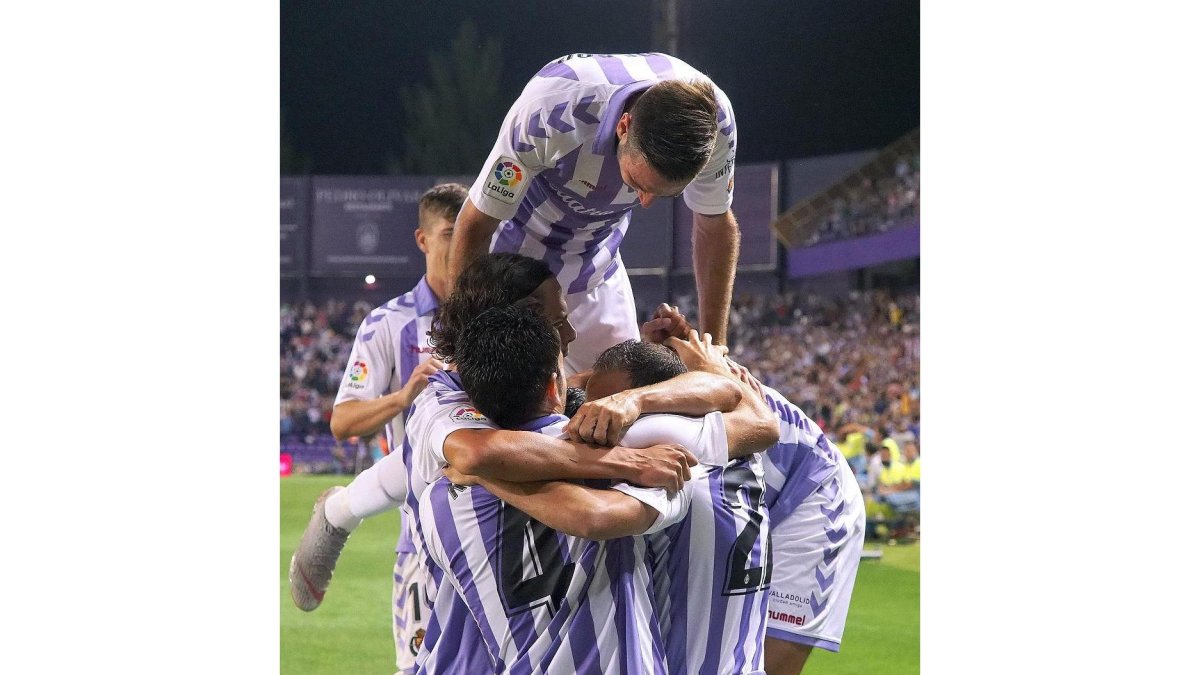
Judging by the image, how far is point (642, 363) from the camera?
248 cm

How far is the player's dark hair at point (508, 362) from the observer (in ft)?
7.17

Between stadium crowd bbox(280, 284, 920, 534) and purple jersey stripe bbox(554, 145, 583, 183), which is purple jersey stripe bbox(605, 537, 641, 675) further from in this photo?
stadium crowd bbox(280, 284, 920, 534)

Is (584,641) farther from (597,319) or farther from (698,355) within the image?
(597,319)

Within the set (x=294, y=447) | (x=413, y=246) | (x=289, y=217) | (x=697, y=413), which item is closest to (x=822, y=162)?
(x=413, y=246)

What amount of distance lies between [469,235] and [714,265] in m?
0.81

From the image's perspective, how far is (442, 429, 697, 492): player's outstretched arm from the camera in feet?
6.99

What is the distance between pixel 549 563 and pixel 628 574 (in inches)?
6.2

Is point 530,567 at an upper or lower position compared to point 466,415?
lower

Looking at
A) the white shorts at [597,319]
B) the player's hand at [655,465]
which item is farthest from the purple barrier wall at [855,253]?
the player's hand at [655,465]

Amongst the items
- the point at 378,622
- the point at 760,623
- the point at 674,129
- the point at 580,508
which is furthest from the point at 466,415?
the point at 378,622

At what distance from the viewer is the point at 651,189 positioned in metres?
2.96

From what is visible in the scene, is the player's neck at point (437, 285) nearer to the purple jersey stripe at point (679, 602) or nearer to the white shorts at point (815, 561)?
the white shorts at point (815, 561)

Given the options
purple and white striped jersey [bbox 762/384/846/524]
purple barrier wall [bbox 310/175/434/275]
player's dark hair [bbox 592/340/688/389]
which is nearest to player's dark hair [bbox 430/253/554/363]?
player's dark hair [bbox 592/340/688/389]
